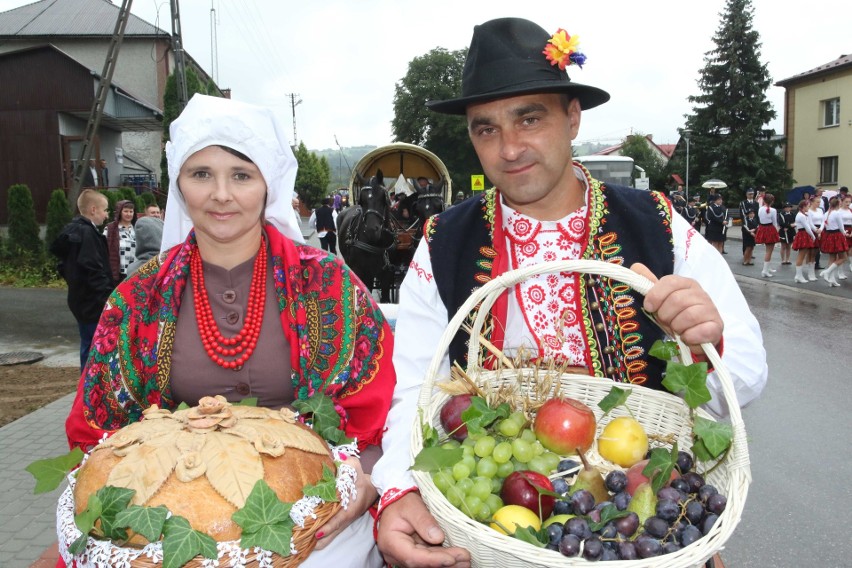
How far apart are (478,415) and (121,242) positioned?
266 inches

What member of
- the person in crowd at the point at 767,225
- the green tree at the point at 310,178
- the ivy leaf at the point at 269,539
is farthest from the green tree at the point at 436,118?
the ivy leaf at the point at 269,539

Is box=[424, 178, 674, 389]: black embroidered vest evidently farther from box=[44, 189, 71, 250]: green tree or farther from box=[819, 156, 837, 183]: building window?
box=[819, 156, 837, 183]: building window

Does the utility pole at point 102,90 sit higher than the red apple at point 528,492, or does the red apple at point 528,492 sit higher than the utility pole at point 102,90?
the utility pole at point 102,90

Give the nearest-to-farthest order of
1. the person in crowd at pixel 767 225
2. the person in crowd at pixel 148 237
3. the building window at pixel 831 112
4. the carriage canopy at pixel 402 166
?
the person in crowd at pixel 148 237 → the carriage canopy at pixel 402 166 → the person in crowd at pixel 767 225 → the building window at pixel 831 112

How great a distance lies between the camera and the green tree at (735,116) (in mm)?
35750

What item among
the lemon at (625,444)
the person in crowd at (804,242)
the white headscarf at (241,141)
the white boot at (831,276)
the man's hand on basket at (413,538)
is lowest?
the white boot at (831,276)

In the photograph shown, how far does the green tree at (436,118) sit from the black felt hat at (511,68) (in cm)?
4766

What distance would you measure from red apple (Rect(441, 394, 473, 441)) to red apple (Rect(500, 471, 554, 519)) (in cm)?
23

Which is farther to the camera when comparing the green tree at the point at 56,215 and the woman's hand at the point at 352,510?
the green tree at the point at 56,215

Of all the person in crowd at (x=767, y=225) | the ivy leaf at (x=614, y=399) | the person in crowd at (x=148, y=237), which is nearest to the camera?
the ivy leaf at (x=614, y=399)

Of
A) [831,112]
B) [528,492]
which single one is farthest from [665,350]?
[831,112]

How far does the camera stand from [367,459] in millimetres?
2213

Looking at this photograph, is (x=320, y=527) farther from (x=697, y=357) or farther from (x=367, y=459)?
(x=697, y=357)

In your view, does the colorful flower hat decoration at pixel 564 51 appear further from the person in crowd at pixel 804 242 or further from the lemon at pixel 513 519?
the person in crowd at pixel 804 242
